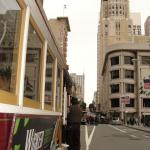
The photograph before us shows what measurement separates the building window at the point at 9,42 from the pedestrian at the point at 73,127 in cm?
491

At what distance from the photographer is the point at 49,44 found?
5406 mm

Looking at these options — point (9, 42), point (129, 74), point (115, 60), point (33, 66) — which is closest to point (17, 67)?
point (9, 42)

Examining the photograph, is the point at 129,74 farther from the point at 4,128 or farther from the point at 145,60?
the point at 4,128

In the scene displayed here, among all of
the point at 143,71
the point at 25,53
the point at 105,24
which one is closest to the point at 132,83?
the point at 143,71

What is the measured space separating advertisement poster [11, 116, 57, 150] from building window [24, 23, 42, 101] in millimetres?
301

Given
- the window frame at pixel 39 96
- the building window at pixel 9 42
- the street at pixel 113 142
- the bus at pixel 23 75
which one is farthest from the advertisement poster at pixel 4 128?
the street at pixel 113 142

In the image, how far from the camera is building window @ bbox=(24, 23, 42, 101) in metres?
4.05

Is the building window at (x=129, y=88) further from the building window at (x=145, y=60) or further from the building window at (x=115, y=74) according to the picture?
the building window at (x=145, y=60)

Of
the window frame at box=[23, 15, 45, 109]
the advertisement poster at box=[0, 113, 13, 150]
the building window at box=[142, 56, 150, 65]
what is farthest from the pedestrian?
the building window at box=[142, 56, 150, 65]

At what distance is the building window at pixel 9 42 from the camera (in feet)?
10.7

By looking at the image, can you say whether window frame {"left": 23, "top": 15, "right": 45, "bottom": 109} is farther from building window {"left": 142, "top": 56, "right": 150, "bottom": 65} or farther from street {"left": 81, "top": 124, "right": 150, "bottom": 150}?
building window {"left": 142, "top": 56, "right": 150, "bottom": 65}

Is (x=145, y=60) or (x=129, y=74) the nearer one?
(x=129, y=74)

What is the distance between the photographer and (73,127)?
331 inches

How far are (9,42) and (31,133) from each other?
0.99 metres
